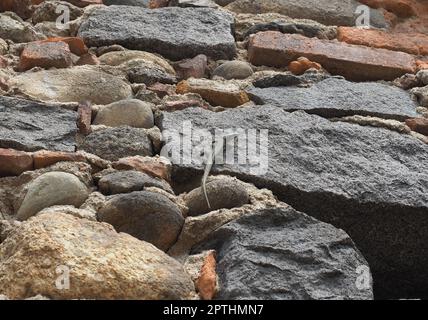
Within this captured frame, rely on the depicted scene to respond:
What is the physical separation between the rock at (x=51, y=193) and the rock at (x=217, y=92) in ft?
2.54

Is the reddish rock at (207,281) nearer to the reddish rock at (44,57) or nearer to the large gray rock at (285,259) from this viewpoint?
the large gray rock at (285,259)

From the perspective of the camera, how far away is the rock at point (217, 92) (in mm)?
2709

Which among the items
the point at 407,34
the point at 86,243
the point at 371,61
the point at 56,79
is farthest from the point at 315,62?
the point at 86,243

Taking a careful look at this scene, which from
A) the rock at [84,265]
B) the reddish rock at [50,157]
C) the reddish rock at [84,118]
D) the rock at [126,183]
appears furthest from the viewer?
the reddish rock at [84,118]

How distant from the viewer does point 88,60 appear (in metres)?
2.86

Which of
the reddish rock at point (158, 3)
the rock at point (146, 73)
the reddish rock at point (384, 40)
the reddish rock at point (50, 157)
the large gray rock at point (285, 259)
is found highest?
the large gray rock at point (285, 259)

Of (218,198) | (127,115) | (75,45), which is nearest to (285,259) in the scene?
(218,198)

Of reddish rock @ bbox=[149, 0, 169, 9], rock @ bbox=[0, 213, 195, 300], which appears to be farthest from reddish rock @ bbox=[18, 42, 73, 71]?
rock @ bbox=[0, 213, 195, 300]

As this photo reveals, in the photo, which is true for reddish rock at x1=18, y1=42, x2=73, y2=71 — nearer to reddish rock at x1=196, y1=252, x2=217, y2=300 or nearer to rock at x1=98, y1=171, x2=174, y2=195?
rock at x1=98, y1=171, x2=174, y2=195

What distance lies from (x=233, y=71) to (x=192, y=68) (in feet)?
0.45

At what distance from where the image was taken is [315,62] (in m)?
3.09

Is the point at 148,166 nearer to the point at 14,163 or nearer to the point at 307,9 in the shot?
the point at 14,163

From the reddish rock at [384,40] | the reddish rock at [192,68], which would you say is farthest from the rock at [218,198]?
the reddish rock at [384,40]

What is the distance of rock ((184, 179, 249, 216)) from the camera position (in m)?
2.04
